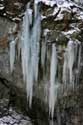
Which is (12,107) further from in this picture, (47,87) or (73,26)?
(73,26)

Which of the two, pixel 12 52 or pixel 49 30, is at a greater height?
pixel 49 30

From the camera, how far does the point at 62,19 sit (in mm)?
6320

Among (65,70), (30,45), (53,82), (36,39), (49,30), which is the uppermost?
(49,30)

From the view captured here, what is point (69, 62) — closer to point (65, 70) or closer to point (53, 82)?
point (65, 70)

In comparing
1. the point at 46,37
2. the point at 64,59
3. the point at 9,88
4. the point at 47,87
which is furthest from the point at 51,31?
the point at 9,88

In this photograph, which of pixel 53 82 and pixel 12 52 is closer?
pixel 53 82

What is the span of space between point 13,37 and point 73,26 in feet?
3.92

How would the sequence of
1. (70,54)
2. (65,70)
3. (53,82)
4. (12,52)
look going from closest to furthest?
(70,54)
(65,70)
(53,82)
(12,52)

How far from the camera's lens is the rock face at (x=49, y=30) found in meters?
6.19

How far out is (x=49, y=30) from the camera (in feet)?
20.6

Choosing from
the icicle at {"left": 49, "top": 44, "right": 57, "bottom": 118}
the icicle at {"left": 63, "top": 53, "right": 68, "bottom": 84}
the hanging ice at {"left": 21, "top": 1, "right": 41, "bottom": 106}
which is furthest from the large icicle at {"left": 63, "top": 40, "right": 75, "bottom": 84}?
the hanging ice at {"left": 21, "top": 1, "right": 41, "bottom": 106}

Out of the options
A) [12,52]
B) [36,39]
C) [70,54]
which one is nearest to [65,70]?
[70,54]

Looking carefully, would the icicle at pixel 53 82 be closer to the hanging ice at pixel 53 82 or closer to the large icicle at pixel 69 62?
the hanging ice at pixel 53 82

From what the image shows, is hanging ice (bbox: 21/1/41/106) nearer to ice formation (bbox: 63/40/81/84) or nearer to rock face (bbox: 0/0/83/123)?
rock face (bbox: 0/0/83/123)
